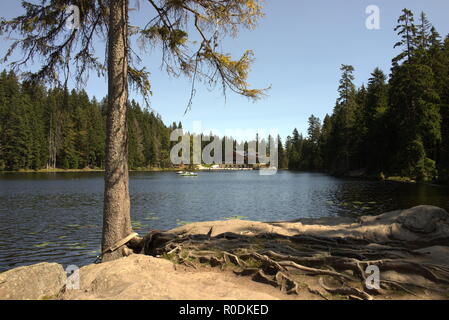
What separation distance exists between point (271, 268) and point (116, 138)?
5158 millimetres

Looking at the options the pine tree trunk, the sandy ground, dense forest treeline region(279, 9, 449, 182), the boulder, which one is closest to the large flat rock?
the sandy ground

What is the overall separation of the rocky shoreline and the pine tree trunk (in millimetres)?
1272

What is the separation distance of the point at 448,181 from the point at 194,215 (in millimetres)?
28753

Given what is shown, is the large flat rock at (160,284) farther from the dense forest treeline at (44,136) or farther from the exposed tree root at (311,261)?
the dense forest treeline at (44,136)

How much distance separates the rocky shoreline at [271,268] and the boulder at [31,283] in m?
0.02

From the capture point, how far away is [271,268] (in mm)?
6215

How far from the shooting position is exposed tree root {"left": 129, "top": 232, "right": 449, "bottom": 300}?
5.14 meters

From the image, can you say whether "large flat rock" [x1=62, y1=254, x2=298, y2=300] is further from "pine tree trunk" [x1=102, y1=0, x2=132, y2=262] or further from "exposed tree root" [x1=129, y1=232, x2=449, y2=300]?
"pine tree trunk" [x1=102, y1=0, x2=132, y2=262]

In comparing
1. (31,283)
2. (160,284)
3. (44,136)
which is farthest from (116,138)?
(44,136)

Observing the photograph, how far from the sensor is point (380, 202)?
84.5 feet

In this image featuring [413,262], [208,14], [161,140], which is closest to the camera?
[413,262]
